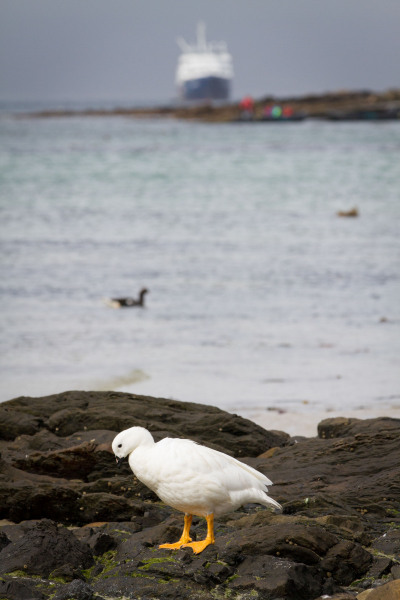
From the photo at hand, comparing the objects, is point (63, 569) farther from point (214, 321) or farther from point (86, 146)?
point (86, 146)

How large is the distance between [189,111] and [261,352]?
357 ft

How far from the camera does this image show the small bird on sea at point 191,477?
472 cm

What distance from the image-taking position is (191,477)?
15.5 ft

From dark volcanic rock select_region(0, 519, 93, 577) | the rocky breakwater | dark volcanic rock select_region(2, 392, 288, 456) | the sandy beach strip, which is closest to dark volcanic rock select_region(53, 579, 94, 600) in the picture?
the rocky breakwater

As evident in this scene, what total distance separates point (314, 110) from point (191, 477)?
110 metres

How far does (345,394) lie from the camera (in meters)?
9.78

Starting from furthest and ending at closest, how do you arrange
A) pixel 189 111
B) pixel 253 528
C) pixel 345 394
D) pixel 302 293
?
1. pixel 189 111
2. pixel 302 293
3. pixel 345 394
4. pixel 253 528

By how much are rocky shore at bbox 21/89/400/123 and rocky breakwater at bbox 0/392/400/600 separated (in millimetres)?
87187

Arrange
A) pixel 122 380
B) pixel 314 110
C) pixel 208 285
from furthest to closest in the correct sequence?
1. pixel 314 110
2. pixel 208 285
3. pixel 122 380

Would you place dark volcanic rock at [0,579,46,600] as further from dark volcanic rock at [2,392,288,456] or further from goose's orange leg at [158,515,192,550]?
dark volcanic rock at [2,392,288,456]

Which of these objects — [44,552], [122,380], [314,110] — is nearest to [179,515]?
[44,552]

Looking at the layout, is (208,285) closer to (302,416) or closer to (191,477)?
(302,416)

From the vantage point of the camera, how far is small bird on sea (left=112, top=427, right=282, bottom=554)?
4723 millimetres

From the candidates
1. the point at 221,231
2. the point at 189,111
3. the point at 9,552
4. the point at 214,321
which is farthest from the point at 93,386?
the point at 189,111
